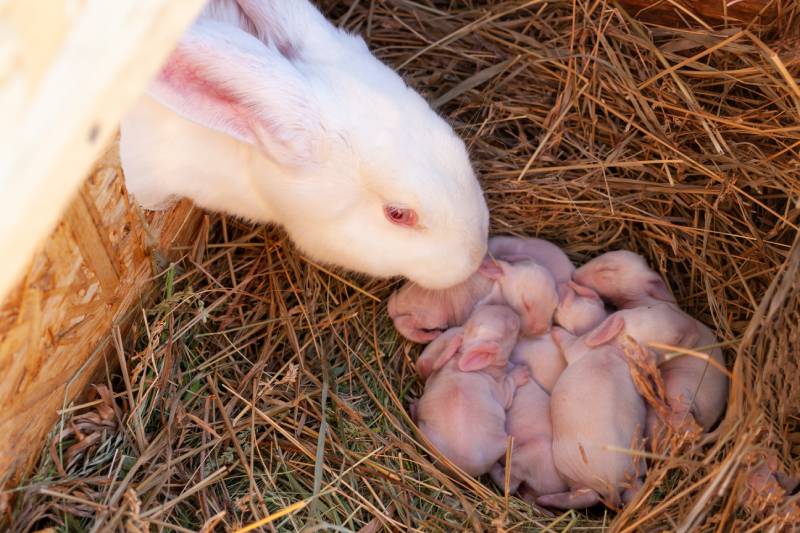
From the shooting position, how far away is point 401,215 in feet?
9.67

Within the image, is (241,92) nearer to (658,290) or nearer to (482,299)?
(482,299)

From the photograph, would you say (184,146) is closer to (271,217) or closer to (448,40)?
(271,217)

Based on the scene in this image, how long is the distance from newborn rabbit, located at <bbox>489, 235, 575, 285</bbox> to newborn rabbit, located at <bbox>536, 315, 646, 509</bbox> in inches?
21.6

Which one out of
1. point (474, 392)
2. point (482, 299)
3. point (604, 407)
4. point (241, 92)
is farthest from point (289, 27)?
point (604, 407)

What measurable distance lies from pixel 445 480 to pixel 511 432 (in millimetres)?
404

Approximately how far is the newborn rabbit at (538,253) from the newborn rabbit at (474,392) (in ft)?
Result: 1.10

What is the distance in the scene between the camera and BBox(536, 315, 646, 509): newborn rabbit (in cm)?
290

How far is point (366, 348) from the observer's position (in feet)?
11.5

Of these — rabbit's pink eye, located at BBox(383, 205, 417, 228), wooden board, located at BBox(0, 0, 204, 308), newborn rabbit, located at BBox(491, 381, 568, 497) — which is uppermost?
wooden board, located at BBox(0, 0, 204, 308)

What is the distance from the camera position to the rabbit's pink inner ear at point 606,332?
3234 millimetres

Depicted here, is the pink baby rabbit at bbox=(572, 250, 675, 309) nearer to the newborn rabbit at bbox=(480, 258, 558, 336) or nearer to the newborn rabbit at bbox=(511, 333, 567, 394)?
the newborn rabbit at bbox=(480, 258, 558, 336)

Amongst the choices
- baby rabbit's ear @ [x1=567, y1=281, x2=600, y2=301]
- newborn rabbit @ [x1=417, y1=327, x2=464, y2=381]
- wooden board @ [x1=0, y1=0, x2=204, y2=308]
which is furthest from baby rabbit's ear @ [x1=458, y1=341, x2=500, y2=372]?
wooden board @ [x1=0, y1=0, x2=204, y2=308]

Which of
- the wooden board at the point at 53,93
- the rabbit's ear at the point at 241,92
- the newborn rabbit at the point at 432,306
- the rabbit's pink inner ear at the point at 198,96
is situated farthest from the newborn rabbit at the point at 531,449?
the wooden board at the point at 53,93

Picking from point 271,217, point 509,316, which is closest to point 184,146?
point 271,217
